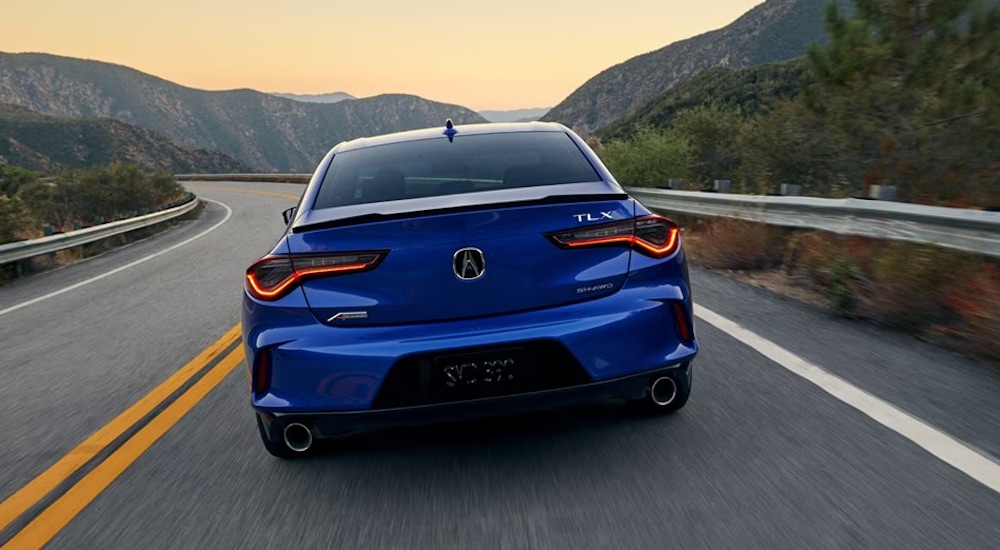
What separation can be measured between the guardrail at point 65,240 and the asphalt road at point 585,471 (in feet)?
26.4

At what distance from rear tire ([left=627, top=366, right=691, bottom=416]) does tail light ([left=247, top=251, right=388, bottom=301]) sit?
4.48ft

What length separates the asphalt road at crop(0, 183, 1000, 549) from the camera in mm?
2957

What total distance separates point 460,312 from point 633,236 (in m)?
0.82

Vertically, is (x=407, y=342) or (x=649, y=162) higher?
(x=407, y=342)

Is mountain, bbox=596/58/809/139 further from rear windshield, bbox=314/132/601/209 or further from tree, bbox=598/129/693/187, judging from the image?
rear windshield, bbox=314/132/601/209

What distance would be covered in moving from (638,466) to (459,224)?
122 cm

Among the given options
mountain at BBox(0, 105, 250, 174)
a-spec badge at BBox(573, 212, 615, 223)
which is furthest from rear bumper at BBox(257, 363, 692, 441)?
mountain at BBox(0, 105, 250, 174)

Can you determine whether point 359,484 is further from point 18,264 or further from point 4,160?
point 4,160

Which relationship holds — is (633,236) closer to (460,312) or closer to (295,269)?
(460,312)

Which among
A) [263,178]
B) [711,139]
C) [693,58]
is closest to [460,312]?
[711,139]

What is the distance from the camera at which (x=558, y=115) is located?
111m

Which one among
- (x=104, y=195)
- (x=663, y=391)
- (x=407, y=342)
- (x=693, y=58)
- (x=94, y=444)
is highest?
(x=407, y=342)

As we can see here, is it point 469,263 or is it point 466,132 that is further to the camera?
point 466,132

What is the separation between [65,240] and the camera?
15.0m
